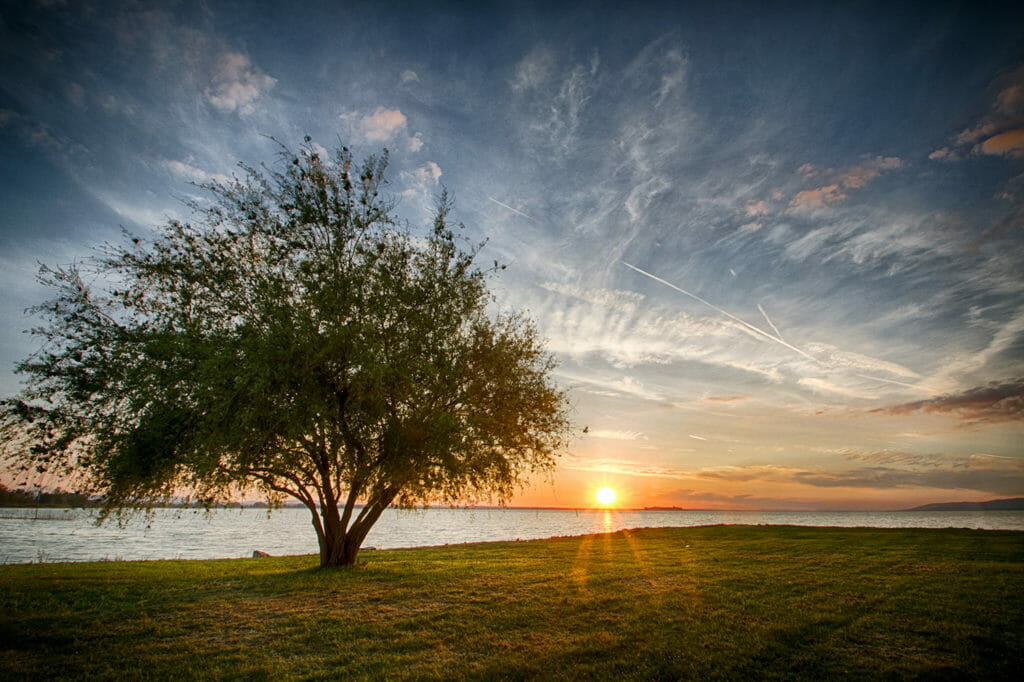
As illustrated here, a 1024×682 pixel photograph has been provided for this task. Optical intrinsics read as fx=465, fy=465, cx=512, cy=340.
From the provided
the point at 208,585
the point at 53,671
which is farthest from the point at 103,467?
the point at 53,671

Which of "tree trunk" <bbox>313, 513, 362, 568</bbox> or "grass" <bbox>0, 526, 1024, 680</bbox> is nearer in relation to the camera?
"grass" <bbox>0, 526, 1024, 680</bbox>

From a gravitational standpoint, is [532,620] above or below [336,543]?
below

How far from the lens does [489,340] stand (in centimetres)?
1995

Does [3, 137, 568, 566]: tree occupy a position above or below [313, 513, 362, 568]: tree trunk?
above

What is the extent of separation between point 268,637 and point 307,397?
23.0 feet

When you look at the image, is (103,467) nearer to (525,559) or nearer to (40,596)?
(40,596)

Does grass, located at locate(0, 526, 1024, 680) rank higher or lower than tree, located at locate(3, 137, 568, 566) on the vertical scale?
lower

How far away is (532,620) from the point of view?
→ 39.0 ft

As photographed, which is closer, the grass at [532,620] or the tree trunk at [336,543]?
the grass at [532,620]

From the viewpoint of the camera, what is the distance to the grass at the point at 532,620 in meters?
8.68

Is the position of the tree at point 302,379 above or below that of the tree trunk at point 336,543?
above

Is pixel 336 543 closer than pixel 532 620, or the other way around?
pixel 532 620

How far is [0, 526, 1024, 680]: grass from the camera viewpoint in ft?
28.5

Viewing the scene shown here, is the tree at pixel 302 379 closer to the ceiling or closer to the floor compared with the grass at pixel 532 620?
closer to the ceiling
